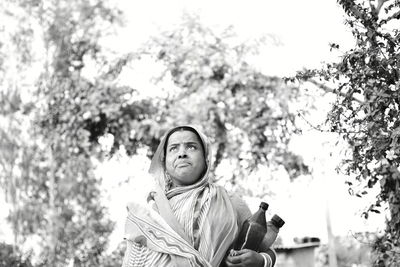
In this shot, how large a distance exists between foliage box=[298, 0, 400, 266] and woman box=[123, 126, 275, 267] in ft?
3.87

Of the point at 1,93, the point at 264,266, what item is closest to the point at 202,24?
the point at 1,93

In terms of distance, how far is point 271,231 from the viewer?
3.12 metres

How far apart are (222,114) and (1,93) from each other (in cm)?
430

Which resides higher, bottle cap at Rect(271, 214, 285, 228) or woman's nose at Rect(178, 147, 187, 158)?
woman's nose at Rect(178, 147, 187, 158)

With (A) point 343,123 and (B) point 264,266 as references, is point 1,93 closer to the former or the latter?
(A) point 343,123

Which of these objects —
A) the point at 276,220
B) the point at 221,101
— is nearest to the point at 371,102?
the point at 276,220

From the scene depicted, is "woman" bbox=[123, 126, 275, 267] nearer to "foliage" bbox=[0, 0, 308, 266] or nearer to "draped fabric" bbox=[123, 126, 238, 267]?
"draped fabric" bbox=[123, 126, 238, 267]

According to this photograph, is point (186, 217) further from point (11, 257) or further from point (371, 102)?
point (11, 257)

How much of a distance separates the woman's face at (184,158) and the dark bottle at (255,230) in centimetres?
41

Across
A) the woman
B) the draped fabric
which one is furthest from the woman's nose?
the draped fabric

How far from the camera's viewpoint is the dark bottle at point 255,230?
2959 mm

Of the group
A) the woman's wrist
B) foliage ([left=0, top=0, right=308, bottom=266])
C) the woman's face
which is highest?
foliage ([left=0, top=0, right=308, bottom=266])

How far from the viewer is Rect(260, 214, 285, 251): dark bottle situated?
3.08 m

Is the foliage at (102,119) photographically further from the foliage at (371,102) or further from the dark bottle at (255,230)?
the dark bottle at (255,230)
